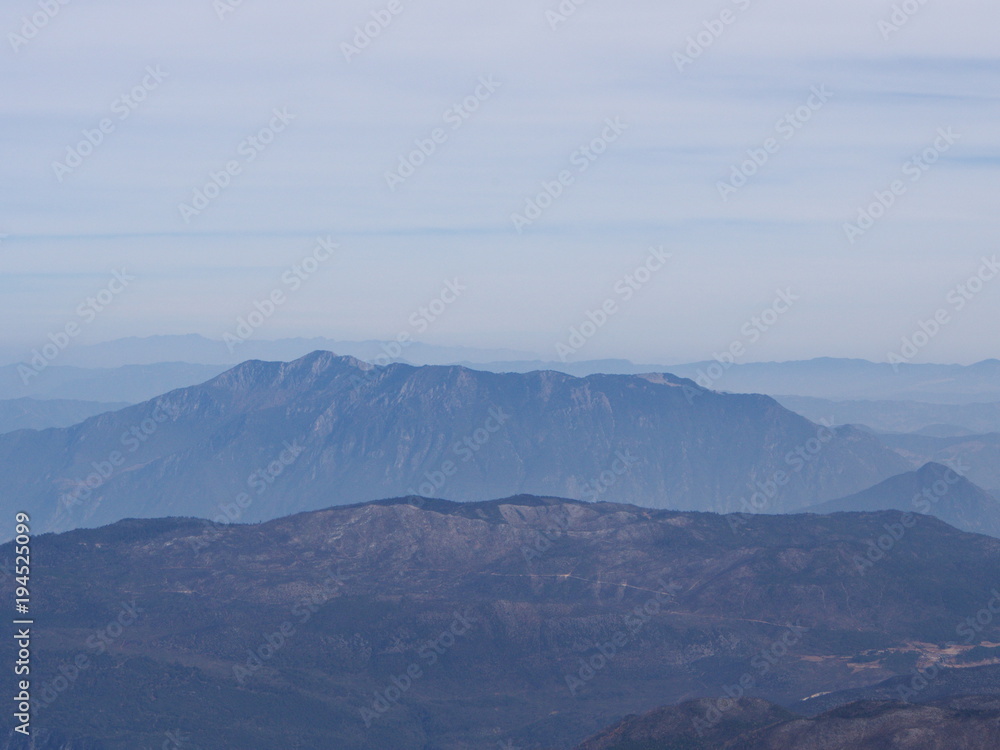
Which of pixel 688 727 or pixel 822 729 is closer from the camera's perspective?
pixel 822 729

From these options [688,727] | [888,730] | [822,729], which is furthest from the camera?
[688,727]

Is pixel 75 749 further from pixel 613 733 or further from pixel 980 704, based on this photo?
pixel 980 704

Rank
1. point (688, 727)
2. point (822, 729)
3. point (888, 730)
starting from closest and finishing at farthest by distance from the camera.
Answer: point (888, 730) → point (822, 729) → point (688, 727)

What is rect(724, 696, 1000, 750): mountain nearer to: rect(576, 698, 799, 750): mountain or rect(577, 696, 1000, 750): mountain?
rect(577, 696, 1000, 750): mountain

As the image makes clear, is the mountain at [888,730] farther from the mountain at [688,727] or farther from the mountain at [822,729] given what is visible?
the mountain at [688,727]

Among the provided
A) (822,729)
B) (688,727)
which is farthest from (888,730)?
(688,727)

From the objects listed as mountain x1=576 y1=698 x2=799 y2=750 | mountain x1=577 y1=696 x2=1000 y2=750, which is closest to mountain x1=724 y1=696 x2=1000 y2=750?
mountain x1=577 y1=696 x2=1000 y2=750

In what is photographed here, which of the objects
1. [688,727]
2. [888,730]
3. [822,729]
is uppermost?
[888,730]

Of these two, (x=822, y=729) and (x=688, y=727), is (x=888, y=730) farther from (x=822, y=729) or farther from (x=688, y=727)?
(x=688, y=727)
